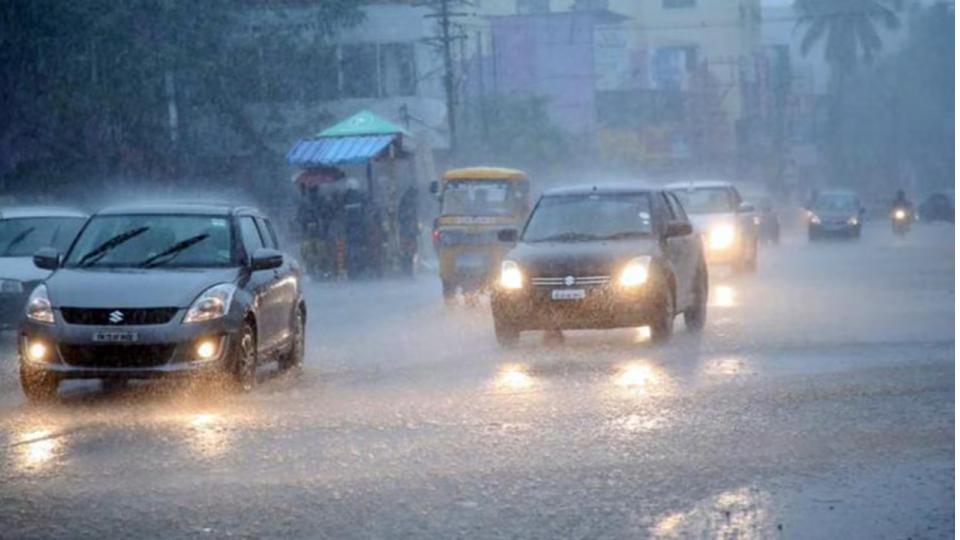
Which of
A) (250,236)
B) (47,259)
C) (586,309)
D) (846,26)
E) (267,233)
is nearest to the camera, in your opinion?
(47,259)

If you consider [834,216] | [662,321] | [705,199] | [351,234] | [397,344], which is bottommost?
[834,216]

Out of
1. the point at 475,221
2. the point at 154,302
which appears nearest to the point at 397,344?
the point at 154,302

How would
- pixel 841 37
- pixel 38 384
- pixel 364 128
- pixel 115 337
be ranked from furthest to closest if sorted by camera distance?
pixel 841 37, pixel 364 128, pixel 38 384, pixel 115 337

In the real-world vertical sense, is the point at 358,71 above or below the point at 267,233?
above

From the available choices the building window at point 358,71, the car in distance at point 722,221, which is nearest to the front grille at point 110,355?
the car in distance at point 722,221

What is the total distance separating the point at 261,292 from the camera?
1491 cm

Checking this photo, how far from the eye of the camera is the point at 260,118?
177ft

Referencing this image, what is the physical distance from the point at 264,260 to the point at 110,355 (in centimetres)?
177

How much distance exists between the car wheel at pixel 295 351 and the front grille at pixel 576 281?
270cm

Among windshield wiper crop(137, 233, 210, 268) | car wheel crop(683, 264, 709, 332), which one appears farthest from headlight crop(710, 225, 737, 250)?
windshield wiper crop(137, 233, 210, 268)

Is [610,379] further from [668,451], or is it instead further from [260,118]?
[260,118]

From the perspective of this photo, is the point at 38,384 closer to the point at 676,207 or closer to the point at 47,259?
the point at 47,259

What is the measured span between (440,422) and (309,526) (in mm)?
3722

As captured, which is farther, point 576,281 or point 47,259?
point 576,281
